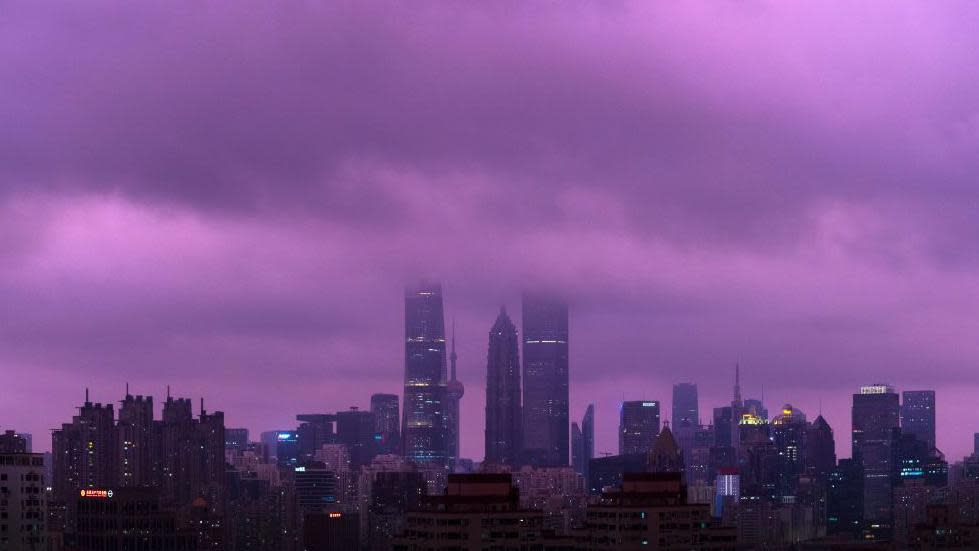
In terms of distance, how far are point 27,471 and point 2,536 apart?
641cm

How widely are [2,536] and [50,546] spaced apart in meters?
17.9

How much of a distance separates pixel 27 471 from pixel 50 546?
721 inches

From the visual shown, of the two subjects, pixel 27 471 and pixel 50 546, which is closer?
pixel 27 471

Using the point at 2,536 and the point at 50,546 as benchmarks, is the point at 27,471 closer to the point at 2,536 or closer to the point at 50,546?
the point at 2,536

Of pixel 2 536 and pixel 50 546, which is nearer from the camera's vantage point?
pixel 2 536

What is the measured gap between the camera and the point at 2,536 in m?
167

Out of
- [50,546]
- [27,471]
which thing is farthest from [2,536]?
[50,546]

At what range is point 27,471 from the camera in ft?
554

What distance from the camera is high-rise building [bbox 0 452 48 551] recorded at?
167500 millimetres

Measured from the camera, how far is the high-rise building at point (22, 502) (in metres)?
168

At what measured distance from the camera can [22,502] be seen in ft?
559

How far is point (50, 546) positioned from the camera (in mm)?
184625
